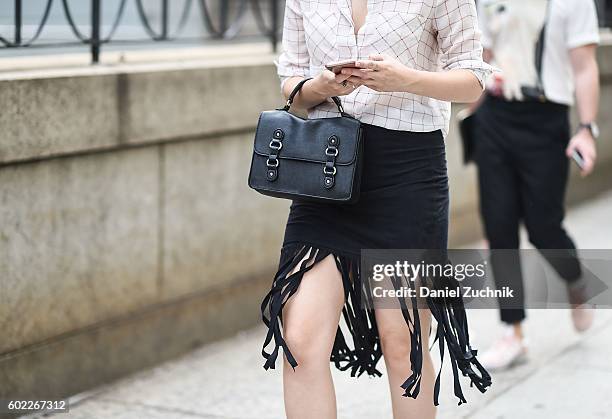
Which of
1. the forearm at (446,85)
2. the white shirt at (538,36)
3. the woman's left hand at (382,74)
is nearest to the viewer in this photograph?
the woman's left hand at (382,74)

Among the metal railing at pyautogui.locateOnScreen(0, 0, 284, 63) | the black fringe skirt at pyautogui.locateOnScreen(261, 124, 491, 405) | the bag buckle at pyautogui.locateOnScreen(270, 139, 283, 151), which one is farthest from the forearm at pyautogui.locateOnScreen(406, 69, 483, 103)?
the metal railing at pyautogui.locateOnScreen(0, 0, 284, 63)

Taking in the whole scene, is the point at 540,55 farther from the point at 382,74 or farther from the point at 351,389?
the point at 382,74

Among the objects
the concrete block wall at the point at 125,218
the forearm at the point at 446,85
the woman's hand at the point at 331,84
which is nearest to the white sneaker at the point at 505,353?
the concrete block wall at the point at 125,218

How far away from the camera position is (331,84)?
10.6ft

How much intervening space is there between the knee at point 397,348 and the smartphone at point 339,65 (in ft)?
2.83

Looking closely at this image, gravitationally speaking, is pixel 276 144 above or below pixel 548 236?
above

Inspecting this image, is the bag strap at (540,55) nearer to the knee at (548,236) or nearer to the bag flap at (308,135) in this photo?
the knee at (548,236)

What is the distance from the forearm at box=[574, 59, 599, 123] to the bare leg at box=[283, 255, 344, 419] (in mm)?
2184

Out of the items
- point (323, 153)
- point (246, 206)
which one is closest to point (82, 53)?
point (246, 206)

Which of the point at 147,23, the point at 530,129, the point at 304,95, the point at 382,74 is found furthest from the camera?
the point at 147,23

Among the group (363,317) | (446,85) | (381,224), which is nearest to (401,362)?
(363,317)

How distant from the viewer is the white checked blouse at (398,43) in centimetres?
334

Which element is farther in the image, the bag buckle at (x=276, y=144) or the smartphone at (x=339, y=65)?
the bag buckle at (x=276, y=144)

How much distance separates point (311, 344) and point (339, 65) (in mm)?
841
